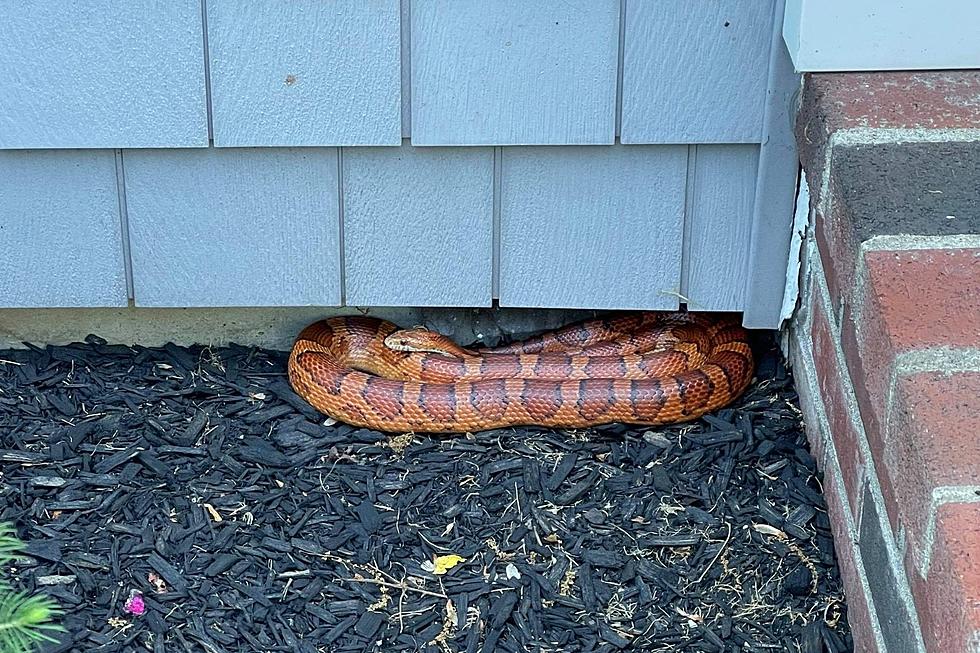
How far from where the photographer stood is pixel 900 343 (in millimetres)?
2223

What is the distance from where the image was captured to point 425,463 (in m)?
3.46

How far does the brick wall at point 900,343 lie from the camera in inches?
78.1

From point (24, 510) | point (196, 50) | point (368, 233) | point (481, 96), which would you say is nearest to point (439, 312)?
point (368, 233)

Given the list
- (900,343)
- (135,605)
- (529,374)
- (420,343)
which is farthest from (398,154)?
(900,343)

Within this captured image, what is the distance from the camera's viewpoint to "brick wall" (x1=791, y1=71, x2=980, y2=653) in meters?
1.98

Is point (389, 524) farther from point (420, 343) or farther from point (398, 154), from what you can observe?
point (398, 154)

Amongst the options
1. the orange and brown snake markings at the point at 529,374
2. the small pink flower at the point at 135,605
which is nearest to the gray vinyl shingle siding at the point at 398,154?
the orange and brown snake markings at the point at 529,374

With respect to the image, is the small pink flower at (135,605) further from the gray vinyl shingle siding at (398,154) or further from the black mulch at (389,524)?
the gray vinyl shingle siding at (398,154)

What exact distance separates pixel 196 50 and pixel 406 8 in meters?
0.60

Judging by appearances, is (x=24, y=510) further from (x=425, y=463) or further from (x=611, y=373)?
(x=611, y=373)

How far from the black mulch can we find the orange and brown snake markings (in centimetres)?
6

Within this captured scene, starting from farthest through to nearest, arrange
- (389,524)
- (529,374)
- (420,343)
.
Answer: (420,343) < (529,374) < (389,524)

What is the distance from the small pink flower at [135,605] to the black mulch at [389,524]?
15mm

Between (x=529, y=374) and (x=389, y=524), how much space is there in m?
0.84
